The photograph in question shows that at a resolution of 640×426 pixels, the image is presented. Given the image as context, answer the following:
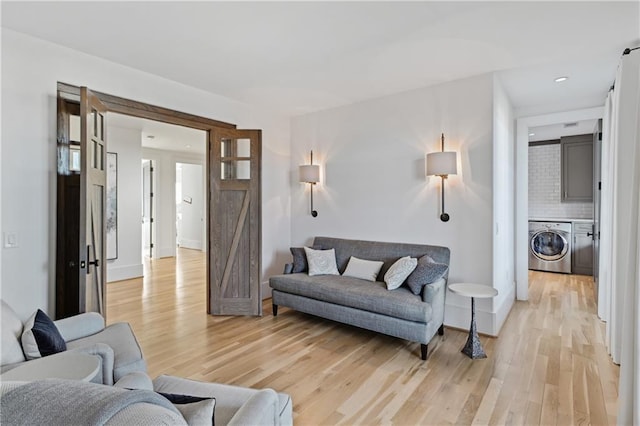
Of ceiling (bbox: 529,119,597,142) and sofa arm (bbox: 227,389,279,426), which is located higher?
ceiling (bbox: 529,119,597,142)

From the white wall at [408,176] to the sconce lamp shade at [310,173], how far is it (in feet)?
0.54

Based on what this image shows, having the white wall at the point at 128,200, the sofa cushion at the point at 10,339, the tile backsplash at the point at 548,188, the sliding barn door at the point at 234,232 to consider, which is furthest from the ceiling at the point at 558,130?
the white wall at the point at 128,200

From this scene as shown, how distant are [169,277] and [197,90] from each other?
366 centimetres

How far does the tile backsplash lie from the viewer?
639cm

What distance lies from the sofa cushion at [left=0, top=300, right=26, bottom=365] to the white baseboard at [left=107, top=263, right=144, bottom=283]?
4226mm

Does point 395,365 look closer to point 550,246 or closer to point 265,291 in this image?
point 265,291

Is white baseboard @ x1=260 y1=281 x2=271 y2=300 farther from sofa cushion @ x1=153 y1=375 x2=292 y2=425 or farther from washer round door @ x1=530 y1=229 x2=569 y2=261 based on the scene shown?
washer round door @ x1=530 y1=229 x2=569 y2=261

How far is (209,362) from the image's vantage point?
2.78 meters

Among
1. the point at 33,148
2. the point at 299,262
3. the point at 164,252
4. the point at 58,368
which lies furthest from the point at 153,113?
the point at 164,252

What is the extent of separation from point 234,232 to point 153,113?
157 cm

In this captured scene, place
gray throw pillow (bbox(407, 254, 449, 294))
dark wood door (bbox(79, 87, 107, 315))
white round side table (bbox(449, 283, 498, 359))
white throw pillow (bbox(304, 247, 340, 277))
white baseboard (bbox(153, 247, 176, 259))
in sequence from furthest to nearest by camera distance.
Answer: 1. white baseboard (bbox(153, 247, 176, 259))
2. white throw pillow (bbox(304, 247, 340, 277))
3. gray throw pillow (bbox(407, 254, 449, 294))
4. white round side table (bbox(449, 283, 498, 359))
5. dark wood door (bbox(79, 87, 107, 315))

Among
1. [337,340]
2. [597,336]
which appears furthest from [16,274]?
[597,336]

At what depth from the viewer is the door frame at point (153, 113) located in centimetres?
290

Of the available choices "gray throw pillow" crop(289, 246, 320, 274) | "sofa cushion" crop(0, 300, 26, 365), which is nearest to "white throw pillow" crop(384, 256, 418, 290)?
"gray throw pillow" crop(289, 246, 320, 274)
